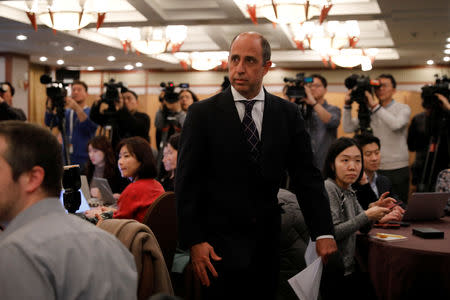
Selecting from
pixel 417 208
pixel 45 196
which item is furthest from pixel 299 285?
pixel 417 208

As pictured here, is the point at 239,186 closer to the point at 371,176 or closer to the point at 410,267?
the point at 410,267

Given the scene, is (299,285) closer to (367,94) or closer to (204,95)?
(367,94)

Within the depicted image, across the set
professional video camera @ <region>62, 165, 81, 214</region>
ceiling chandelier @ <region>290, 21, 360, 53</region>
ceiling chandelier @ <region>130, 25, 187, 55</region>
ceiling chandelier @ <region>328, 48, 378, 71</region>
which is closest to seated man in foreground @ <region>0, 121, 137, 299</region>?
professional video camera @ <region>62, 165, 81, 214</region>

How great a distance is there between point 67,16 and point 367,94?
3174 millimetres

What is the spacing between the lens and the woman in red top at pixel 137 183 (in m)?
3.12

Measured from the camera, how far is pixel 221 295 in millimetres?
2008

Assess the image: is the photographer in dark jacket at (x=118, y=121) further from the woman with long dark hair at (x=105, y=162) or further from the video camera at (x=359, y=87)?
the video camera at (x=359, y=87)

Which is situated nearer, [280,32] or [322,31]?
[322,31]

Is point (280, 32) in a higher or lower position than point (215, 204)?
higher

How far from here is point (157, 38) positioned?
8242 millimetres

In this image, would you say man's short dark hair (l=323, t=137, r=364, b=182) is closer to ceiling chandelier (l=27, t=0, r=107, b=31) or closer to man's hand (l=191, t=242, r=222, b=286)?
man's hand (l=191, t=242, r=222, b=286)

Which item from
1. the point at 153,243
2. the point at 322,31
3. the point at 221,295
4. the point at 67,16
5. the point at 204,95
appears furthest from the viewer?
the point at 204,95

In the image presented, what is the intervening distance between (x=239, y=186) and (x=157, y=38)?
652 centimetres

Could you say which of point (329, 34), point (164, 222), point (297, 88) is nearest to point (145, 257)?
point (164, 222)
